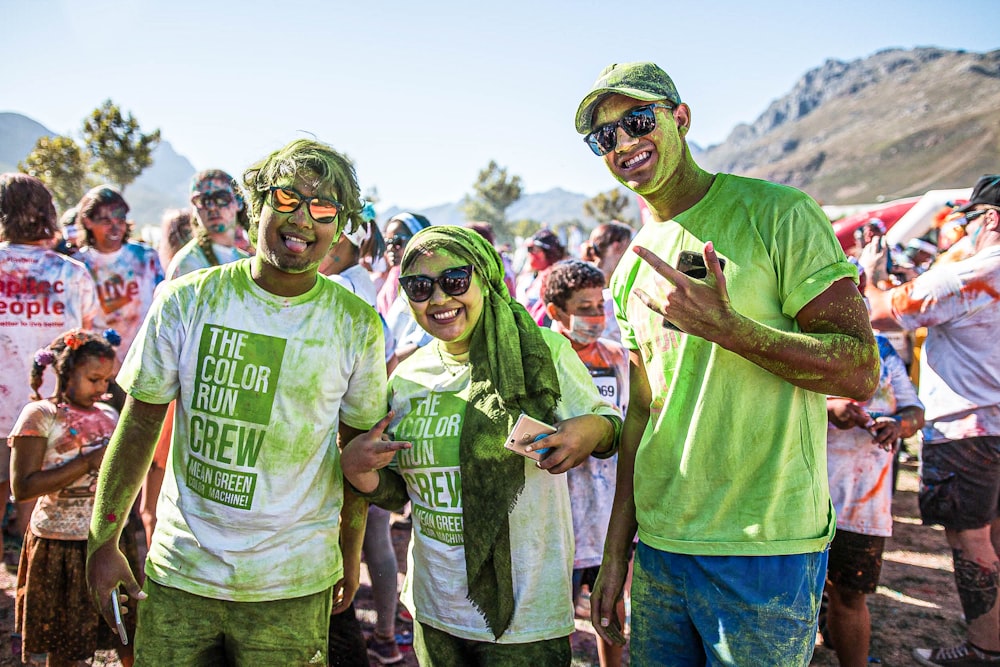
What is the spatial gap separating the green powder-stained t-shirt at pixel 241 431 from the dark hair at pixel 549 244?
4469 mm

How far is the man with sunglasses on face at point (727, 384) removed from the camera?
158cm

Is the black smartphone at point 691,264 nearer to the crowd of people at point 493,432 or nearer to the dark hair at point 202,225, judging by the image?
the crowd of people at point 493,432

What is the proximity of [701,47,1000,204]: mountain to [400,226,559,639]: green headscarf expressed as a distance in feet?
106

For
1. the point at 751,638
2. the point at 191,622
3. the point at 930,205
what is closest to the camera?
the point at 751,638

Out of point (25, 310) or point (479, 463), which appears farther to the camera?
point (25, 310)

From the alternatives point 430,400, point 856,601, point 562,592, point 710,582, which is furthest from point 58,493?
point 856,601

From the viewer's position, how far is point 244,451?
6.32 ft

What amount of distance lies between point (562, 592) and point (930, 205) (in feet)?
33.5

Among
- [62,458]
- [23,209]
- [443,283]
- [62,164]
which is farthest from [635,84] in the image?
[62,164]

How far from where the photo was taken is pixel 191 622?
6.24 feet

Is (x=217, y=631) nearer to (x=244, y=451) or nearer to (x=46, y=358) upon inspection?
(x=244, y=451)

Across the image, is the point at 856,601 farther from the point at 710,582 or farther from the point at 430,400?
the point at 430,400

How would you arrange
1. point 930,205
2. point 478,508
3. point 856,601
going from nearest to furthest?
point 478,508, point 856,601, point 930,205

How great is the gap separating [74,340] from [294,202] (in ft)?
5.70
